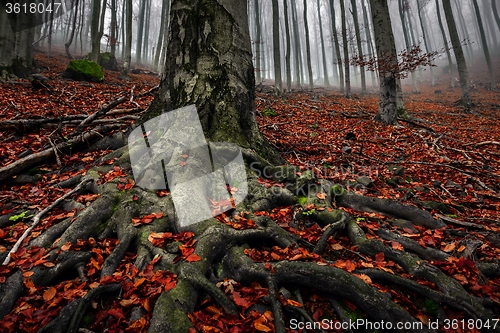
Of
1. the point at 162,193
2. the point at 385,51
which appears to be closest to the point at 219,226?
the point at 162,193

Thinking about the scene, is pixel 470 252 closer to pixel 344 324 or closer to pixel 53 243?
pixel 344 324

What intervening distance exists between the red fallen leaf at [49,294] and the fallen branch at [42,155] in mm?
2309

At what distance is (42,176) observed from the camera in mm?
3412

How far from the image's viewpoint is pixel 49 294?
1.85 m

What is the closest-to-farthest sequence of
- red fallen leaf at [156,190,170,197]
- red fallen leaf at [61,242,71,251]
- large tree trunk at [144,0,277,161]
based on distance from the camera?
red fallen leaf at [61,242,71,251], red fallen leaf at [156,190,170,197], large tree trunk at [144,0,277,161]

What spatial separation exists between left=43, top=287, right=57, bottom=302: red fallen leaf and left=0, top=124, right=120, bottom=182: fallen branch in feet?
7.58

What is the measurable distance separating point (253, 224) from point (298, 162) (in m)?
2.55

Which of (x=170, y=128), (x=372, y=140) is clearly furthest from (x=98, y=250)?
(x=372, y=140)

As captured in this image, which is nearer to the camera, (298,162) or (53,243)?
(53,243)

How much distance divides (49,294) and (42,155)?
2.66 meters

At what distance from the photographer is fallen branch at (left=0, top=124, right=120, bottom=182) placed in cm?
323

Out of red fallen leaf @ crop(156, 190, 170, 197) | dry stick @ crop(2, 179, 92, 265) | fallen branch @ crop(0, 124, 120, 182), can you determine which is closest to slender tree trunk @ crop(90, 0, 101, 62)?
fallen branch @ crop(0, 124, 120, 182)

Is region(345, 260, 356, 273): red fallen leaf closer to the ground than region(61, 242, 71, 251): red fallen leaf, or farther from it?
closer to the ground

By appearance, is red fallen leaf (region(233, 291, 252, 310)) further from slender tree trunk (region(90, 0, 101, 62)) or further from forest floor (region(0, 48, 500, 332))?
slender tree trunk (region(90, 0, 101, 62))
